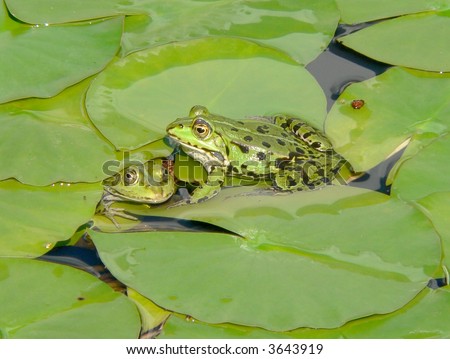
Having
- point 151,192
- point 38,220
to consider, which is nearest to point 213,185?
point 151,192

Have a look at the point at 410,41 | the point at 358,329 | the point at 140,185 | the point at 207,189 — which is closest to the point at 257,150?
the point at 207,189

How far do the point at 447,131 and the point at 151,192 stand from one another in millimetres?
1785

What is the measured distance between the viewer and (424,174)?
3.52m

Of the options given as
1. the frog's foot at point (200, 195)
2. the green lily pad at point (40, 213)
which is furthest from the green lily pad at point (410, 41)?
the green lily pad at point (40, 213)

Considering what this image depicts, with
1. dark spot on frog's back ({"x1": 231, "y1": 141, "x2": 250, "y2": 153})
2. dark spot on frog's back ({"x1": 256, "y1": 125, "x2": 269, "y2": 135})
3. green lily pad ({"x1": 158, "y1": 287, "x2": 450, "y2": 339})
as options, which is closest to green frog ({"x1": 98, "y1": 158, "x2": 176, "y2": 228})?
dark spot on frog's back ({"x1": 231, "y1": 141, "x2": 250, "y2": 153})

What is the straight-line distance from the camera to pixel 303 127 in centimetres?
386

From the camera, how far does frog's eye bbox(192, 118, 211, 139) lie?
3.80 m

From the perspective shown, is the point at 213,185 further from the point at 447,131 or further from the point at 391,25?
the point at 391,25

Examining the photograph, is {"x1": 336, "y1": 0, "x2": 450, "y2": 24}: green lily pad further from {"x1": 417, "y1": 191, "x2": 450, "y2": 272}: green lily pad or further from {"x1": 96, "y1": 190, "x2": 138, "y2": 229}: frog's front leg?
{"x1": 96, "y1": 190, "x2": 138, "y2": 229}: frog's front leg

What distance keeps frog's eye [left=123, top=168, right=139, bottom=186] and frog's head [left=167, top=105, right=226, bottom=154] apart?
325 mm

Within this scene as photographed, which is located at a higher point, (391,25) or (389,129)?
(391,25)

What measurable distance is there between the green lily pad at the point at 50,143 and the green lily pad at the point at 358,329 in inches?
42.2

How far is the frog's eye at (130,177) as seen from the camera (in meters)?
3.63

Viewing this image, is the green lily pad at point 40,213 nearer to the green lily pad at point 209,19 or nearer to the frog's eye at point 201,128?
the frog's eye at point 201,128
